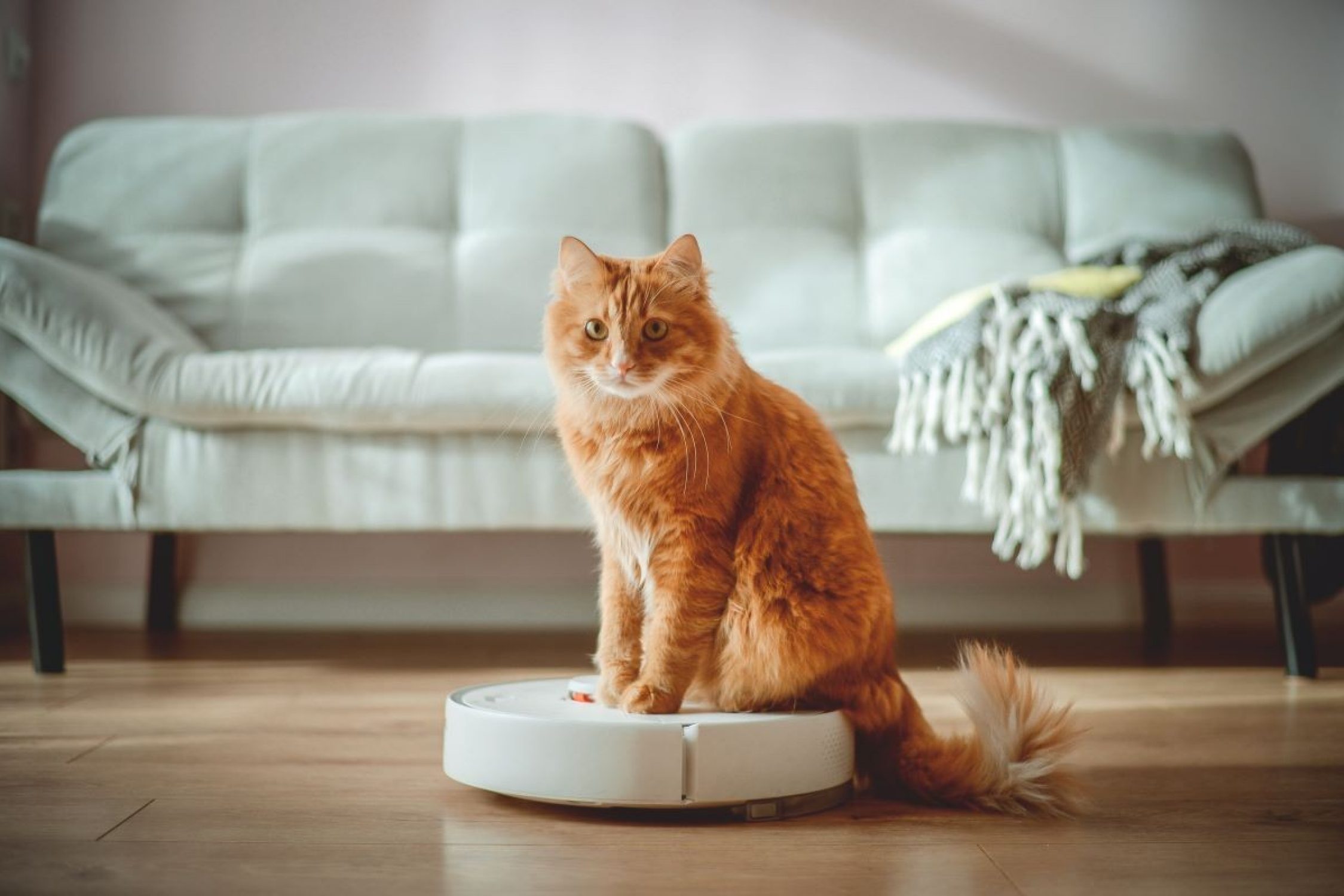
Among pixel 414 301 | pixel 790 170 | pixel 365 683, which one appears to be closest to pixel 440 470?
pixel 365 683

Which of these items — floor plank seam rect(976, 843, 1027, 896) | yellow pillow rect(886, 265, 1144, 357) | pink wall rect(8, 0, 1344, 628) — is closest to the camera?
floor plank seam rect(976, 843, 1027, 896)

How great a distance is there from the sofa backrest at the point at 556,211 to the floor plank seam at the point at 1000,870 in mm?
1699

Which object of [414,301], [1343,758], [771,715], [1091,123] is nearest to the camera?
[771,715]

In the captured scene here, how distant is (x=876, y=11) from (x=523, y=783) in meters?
2.55

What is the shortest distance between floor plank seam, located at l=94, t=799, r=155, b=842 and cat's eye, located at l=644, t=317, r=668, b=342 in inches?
26.6


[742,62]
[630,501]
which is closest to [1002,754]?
[630,501]

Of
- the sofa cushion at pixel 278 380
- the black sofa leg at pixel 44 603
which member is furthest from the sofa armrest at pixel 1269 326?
the black sofa leg at pixel 44 603

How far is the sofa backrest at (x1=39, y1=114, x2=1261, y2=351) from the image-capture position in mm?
2516

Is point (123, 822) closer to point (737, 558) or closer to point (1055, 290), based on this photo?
point (737, 558)

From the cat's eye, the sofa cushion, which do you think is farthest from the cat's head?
the sofa cushion

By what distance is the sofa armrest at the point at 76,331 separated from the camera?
178 centimetres

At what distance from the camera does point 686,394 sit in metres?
1.08

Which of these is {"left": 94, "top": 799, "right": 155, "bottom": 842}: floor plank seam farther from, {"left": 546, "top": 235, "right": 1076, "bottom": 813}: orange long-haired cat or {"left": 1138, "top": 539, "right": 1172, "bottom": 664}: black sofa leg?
{"left": 1138, "top": 539, "right": 1172, "bottom": 664}: black sofa leg

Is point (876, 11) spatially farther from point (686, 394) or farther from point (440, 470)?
point (686, 394)
